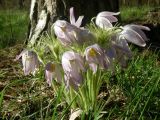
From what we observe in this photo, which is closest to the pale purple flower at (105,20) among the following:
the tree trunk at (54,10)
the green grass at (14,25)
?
the tree trunk at (54,10)

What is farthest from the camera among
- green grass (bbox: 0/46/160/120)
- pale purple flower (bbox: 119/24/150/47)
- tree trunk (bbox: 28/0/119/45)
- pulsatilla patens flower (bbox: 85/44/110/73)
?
tree trunk (bbox: 28/0/119/45)

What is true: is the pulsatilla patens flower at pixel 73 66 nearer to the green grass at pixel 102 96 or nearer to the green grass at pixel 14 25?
the green grass at pixel 102 96

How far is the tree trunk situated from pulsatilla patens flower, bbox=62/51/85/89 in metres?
1.99

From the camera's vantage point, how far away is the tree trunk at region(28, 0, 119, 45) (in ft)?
14.6

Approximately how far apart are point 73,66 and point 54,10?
7.05 feet

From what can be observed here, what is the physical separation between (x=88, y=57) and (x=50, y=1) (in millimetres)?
2226

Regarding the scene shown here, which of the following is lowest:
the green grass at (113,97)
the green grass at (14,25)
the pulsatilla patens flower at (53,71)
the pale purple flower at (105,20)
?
the green grass at (14,25)

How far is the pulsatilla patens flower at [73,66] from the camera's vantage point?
2340mm

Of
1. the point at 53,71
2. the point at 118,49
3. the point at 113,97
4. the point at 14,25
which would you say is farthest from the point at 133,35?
the point at 14,25

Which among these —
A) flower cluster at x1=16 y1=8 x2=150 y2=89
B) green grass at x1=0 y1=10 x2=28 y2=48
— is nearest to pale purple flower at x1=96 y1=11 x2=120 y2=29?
flower cluster at x1=16 y1=8 x2=150 y2=89

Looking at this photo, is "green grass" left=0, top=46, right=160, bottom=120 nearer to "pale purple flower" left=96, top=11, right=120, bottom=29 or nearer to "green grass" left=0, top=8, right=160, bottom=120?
"green grass" left=0, top=8, right=160, bottom=120

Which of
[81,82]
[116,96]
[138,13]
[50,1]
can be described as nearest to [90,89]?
[81,82]

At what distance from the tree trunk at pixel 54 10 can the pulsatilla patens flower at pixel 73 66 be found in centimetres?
199

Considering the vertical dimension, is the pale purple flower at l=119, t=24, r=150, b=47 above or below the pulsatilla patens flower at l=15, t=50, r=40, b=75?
above
